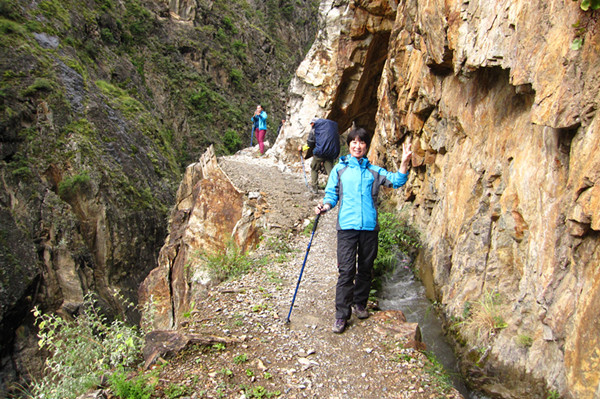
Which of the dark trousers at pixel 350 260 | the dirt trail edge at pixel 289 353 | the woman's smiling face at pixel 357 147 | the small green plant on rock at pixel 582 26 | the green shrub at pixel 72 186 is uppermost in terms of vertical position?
the small green plant on rock at pixel 582 26

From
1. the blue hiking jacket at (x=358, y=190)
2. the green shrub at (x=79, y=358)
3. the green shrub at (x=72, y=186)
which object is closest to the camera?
the green shrub at (x=79, y=358)

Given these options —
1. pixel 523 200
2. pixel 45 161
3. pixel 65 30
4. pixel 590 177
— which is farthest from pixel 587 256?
pixel 65 30

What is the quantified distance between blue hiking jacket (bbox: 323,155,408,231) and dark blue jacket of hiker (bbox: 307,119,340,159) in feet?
16.1

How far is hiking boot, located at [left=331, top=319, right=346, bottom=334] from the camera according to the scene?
4316 mm

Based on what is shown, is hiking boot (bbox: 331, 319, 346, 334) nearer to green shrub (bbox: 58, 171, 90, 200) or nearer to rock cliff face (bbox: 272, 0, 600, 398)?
rock cliff face (bbox: 272, 0, 600, 398)

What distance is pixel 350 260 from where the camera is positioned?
423 centimetres

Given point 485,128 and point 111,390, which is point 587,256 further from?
point 111,390

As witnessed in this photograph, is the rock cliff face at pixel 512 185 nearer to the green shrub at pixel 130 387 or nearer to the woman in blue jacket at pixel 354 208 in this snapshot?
the woman in blue jacket at pixel 354 208

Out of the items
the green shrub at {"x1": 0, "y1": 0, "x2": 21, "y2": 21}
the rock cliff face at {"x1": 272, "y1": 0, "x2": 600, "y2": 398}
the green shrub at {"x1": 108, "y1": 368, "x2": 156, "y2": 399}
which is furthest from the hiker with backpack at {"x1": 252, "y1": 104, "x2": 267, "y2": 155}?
the green shrub at {"x1": 0, "y1": 0, "x2": 21, "y2": 21}

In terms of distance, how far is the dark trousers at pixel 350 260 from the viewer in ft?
13.8

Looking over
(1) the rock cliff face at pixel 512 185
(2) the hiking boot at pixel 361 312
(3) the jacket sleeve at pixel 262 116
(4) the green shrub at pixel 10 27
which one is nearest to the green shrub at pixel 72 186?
(4) the green shrub at pixel 10 27

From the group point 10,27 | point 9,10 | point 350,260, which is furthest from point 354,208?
point 9,10

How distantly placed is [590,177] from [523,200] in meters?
1.09

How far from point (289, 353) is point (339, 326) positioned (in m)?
0.64
